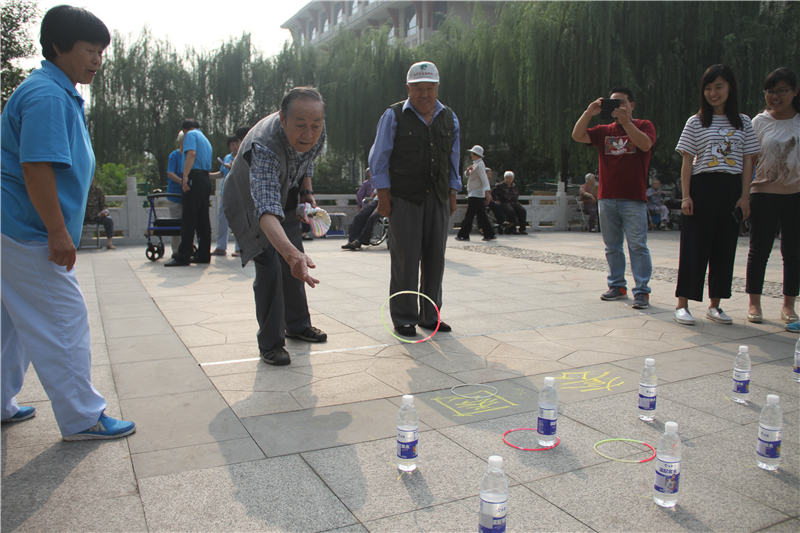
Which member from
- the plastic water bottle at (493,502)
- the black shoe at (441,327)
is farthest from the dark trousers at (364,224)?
the plastic water bottle at (493,502)

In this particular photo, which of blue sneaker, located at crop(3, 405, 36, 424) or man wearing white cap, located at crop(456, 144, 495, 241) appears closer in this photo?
blue sneaker, located at crop(3, 405, 36, 424)

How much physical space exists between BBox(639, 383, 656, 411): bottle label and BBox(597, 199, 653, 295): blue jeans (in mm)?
3200

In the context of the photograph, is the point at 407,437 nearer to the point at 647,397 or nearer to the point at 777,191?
the point at 647,397

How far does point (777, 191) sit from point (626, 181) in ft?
4.27

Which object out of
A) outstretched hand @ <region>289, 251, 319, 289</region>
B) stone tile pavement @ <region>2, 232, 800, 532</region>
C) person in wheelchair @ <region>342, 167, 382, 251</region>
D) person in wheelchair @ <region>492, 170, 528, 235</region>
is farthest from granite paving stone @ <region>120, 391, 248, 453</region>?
person in wheelchair @ <region>492, 170, 528, 235</region>

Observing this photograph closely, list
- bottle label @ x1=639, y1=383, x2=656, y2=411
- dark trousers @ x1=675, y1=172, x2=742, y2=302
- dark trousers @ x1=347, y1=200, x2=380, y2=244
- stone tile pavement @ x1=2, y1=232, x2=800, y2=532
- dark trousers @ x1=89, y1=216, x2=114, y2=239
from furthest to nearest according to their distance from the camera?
1. dark trousers @ x1=89, y1=216, x2=114, y2=239
2. dark trousers @ x1=347, y1=200, x2=380, y2=244
3. dark trousers @ x1=675, y1=172, x2=742, y2=302
4. bottle label @ x1=639, y1=383, x2=656, y2=411
5. stone tile pavement @ x1=2, y1=232, x2=800, y2=532

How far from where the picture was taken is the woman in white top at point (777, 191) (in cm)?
530

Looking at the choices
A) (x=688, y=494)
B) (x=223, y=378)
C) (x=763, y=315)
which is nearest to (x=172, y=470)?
(x=223, y=378)

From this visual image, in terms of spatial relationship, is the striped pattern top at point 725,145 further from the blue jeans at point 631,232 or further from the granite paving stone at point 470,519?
the granite paving stone at point 470,519

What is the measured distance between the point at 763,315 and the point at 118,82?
2225 centimetres

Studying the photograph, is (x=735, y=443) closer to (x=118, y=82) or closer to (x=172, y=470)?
(x=172, y=470)

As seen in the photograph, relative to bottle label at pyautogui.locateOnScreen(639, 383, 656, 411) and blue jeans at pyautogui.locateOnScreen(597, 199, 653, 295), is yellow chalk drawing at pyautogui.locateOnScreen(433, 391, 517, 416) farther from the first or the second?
blue jeans at pyautogui.locateOnScreen(597, 199, 653, 295)

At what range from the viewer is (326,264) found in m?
9.69

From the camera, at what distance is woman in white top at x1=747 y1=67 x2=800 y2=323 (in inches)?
209
